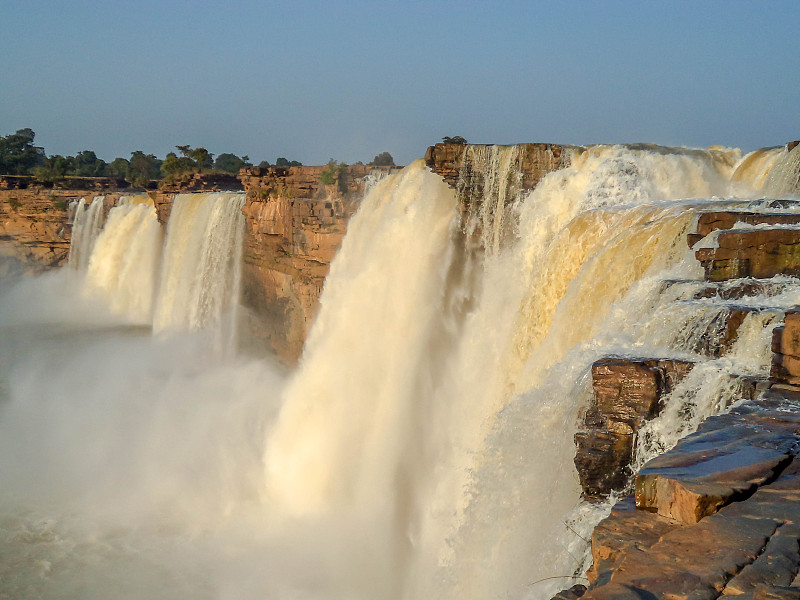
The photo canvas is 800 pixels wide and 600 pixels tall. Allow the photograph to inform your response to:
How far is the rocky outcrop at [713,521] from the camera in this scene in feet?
9.97

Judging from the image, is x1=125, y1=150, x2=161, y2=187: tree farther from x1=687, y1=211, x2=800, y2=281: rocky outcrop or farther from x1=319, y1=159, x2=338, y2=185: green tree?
x1=687, y1=211, x2=800, y2=281: rocky outcrop

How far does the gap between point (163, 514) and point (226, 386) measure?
7.05m

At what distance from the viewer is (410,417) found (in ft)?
41.0

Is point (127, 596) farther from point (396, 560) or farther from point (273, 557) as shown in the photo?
point (396, 560)

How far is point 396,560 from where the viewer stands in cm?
1020

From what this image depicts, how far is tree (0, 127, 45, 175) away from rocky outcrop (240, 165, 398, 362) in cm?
4285

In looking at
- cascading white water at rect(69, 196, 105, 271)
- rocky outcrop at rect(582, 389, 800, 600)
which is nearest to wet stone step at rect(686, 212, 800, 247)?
rocky outcrop at rect(582, 389, 800, 600)

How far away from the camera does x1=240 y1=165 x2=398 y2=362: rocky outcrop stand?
18703mm

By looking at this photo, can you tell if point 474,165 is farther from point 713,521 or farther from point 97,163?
point 97,163

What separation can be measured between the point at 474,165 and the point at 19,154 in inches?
2345

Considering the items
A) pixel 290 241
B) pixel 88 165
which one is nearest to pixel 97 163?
pixel 88 165

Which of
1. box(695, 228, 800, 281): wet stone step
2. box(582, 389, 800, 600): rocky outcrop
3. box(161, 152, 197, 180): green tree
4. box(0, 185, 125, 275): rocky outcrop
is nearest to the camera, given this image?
box(582, 389, 800, 600): rocky outcrop

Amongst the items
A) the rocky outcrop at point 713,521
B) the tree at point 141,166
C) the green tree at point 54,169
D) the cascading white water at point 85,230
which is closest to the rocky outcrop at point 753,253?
the rocky outcrop at point 713,521

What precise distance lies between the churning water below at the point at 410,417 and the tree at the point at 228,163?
1631 inches
